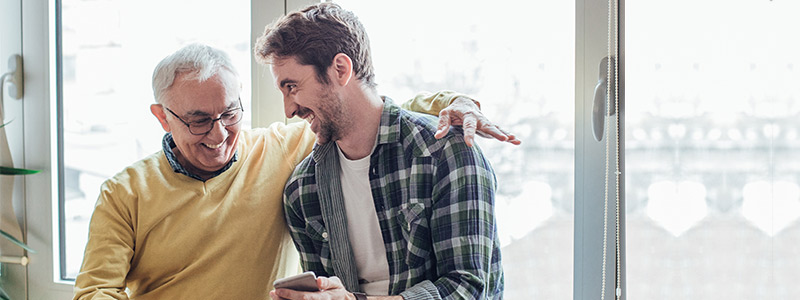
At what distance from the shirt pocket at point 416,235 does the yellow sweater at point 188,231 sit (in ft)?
0.79

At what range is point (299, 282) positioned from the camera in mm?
1187

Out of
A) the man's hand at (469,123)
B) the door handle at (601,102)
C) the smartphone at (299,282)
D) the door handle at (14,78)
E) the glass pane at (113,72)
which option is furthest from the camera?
the door handle at (14,78)

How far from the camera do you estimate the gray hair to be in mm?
1415

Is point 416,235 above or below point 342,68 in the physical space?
below

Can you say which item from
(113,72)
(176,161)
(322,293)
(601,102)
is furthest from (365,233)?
(113,72)

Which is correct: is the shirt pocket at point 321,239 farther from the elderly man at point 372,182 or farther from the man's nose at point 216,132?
the man's nose at point 216,132

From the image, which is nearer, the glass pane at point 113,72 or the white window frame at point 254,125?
the white window frame at point 254,125

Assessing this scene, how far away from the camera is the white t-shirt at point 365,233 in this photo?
4.74 ft

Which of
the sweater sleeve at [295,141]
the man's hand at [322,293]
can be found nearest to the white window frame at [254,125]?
the sweater sleeve at [295,141]

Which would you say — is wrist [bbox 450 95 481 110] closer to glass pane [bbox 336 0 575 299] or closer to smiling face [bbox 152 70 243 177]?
glass pane [bbox 336 0 575 299]

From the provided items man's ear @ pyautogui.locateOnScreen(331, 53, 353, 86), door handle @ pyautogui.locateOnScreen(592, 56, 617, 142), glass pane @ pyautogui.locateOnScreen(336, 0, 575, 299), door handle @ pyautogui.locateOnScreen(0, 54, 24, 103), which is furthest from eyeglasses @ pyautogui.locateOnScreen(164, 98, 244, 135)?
door handle @ pyautogui.locateOnScreen(0, 54, 24, 103)

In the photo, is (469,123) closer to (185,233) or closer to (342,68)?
(342,68)

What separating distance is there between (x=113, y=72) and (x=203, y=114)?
2.54 feet

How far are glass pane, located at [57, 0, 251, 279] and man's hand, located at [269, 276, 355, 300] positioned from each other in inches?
29.2
